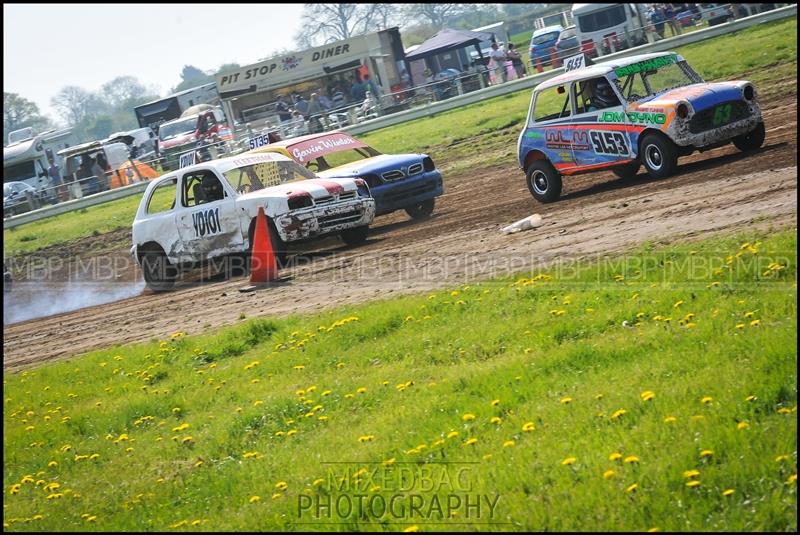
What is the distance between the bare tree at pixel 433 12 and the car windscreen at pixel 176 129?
34.9 ft

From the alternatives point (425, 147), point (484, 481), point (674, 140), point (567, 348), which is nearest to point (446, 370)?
point (567, 348)

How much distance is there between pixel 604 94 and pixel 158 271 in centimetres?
650

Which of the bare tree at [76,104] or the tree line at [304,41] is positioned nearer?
the tree line at [304,41]

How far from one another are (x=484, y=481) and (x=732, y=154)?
29.9ft

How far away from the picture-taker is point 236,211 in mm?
14023

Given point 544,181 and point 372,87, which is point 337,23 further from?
point 544,181

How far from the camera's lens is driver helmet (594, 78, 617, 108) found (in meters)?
13.2

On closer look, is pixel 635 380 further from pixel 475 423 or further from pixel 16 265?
pixel 16 265

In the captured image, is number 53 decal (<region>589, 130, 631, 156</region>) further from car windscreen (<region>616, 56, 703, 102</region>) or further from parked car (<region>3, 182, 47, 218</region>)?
parked car (<region>3, 182, 47, 218</region>)

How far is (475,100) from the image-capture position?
31125 mm

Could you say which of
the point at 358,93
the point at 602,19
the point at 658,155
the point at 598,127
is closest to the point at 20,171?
the point at 358,93

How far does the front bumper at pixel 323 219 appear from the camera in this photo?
13.5 meters

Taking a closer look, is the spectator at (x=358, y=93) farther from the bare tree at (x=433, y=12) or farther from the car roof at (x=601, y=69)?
the car roof at (x=601, y=69)

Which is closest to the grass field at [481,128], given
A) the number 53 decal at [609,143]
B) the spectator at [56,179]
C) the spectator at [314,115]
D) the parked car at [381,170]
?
the spectator at [314,115]
